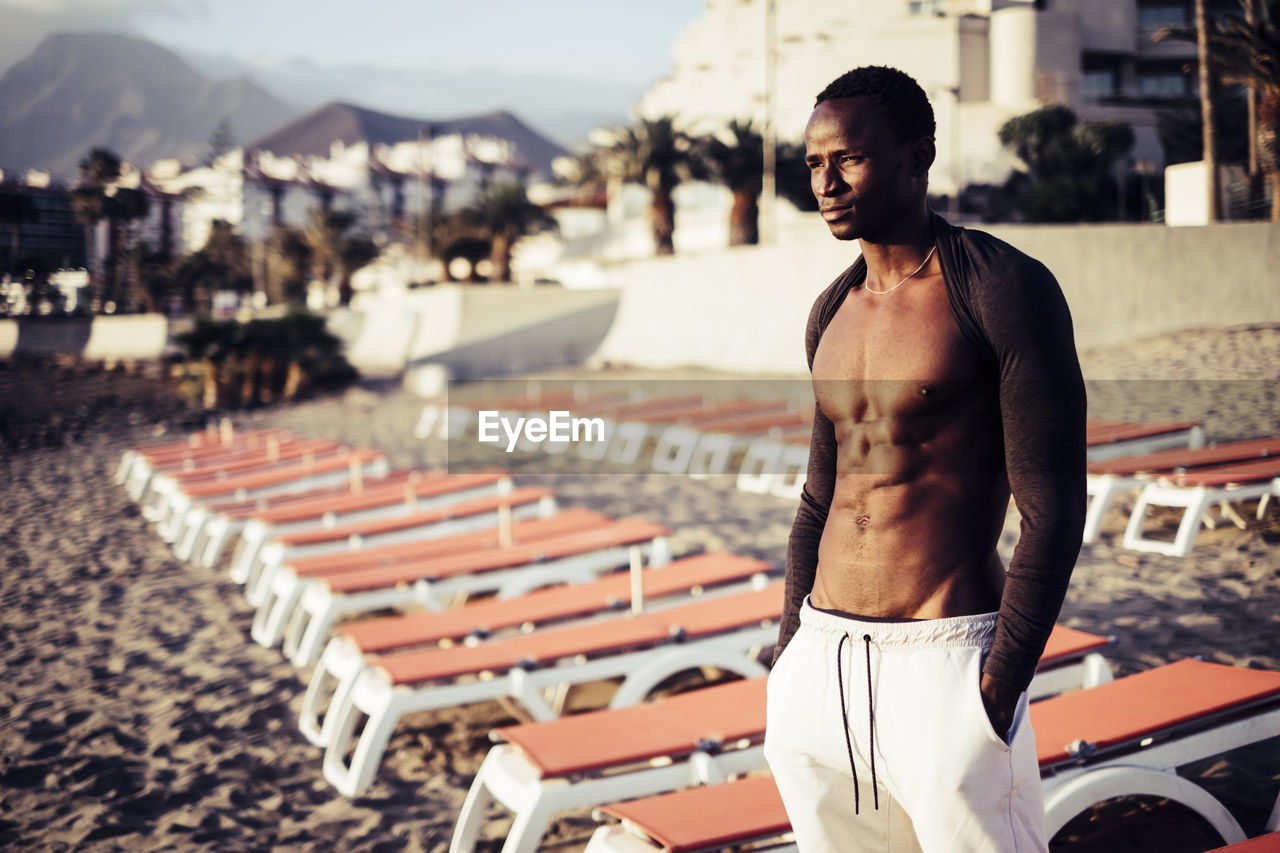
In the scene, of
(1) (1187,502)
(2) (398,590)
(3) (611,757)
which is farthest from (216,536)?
(1) (1187,502)

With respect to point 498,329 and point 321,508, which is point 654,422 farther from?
point 498,329

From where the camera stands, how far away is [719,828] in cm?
234

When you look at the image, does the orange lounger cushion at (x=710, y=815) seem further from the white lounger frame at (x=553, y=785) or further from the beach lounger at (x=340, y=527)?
the beach lounger at (x=340, y=527)

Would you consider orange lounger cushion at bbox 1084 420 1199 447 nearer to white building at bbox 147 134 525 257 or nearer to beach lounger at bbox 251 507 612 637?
beach lounger at bbox 251 507 612 637

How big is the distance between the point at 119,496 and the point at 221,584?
506 cm

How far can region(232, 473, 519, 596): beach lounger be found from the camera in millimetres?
6156

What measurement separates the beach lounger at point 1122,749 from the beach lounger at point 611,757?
0.27m

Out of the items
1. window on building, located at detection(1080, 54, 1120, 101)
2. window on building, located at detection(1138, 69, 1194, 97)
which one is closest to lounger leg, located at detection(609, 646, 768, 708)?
window on building, located at detection(1138, 69, 1194, 97)

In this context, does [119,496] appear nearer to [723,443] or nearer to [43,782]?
[723,443]

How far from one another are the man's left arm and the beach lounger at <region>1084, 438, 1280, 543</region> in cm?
521

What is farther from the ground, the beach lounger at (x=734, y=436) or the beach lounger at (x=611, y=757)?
the beach lounger at (x=734, y=436)

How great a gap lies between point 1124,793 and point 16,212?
56.1m

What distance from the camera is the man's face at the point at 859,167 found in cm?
147

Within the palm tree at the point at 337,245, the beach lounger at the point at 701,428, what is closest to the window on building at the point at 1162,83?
the beach lounger at the point at 701,428
